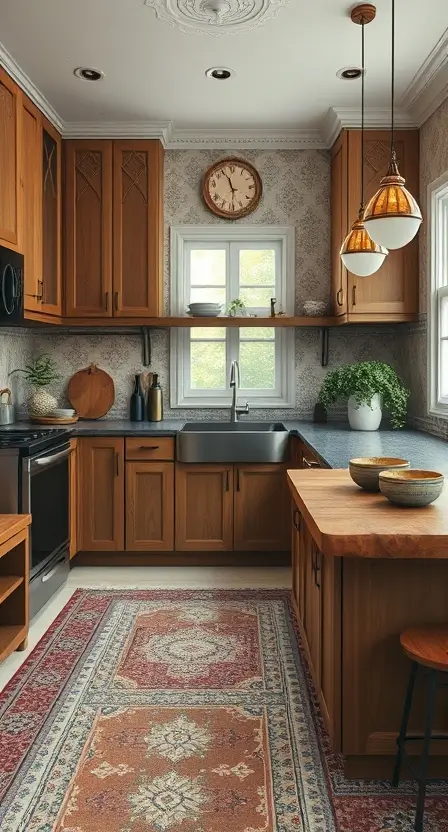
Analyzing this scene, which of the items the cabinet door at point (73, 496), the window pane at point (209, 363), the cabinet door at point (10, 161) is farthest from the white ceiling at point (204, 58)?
the cabinet door at point (73, 496)

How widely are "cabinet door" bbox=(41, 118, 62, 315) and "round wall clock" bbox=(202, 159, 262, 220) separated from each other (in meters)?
0.98

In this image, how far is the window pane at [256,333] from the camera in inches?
191

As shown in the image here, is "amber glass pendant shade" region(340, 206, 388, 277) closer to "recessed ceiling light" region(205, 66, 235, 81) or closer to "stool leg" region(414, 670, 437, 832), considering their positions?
"recessed ceiling light" region(205, 66, 235, 81)

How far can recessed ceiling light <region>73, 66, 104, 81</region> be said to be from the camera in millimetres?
3658

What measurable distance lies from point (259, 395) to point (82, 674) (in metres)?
2.50

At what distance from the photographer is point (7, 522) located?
2.95 meters

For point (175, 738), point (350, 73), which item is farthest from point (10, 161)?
point (175, 738)

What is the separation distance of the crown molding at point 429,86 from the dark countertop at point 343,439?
→ 1810 millimetres

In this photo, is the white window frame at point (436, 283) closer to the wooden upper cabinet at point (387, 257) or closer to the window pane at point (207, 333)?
the wooden upper cabinet at point (387, 257)

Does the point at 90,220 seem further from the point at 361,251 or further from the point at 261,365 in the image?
the point at 361,251

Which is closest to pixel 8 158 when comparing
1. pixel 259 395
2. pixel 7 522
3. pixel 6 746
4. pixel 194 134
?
pixel 194 134

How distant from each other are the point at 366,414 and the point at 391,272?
86 cm

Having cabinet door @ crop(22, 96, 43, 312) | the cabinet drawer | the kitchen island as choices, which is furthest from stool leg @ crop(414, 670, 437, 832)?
cabinet door @ crop(22, 96, 43, 312)

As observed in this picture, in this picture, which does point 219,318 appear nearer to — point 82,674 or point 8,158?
point 8,158
